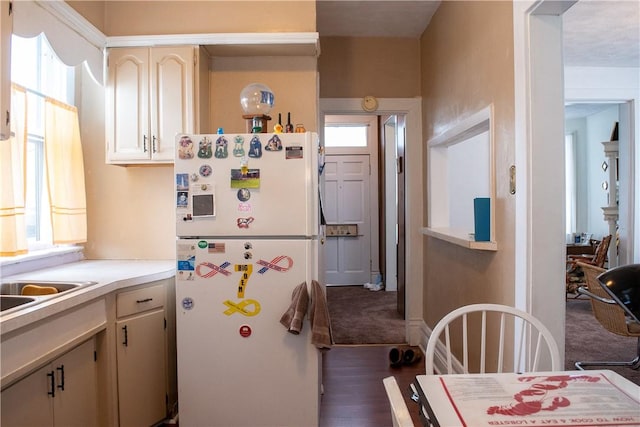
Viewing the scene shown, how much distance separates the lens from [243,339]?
79.8 inches

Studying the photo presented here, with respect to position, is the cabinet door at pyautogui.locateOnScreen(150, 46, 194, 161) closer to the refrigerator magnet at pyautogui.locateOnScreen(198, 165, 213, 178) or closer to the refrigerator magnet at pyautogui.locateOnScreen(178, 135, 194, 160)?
the refrigerator magnet at pyautogui.locateOnScreen(178, 135, 194, 160)

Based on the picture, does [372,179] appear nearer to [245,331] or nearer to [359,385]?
[359,385]

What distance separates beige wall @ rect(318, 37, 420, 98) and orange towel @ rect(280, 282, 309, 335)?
6.71ft

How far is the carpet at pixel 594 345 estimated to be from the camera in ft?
9.97

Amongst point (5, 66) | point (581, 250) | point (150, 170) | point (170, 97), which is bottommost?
point (581, 250)

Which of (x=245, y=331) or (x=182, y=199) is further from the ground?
(x=182, y=199)

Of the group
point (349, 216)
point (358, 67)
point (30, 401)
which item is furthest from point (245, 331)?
point (349, 216)

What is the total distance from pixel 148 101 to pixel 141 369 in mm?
1555

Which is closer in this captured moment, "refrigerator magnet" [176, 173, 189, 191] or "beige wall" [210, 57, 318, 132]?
"refrigerator magnet" [176, 173, 189, 191]

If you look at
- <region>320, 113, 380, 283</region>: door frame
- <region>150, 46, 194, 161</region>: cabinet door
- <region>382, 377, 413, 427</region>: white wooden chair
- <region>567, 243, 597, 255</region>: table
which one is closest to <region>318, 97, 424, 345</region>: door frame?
<region>150, 46, 194, 161</region>: cabinet door

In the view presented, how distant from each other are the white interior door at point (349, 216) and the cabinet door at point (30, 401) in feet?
14.8

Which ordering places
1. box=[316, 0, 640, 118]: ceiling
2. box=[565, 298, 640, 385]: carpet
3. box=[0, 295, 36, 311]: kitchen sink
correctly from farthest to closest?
box=[565, 298, 640, 385]: carpet, box=[316, 0, 640, 118]: ceiling, box=[0, 295, 36, 311]: kitchen sink

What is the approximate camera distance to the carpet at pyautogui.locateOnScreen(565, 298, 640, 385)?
3039mm

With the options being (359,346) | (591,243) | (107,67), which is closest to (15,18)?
(107,67)
